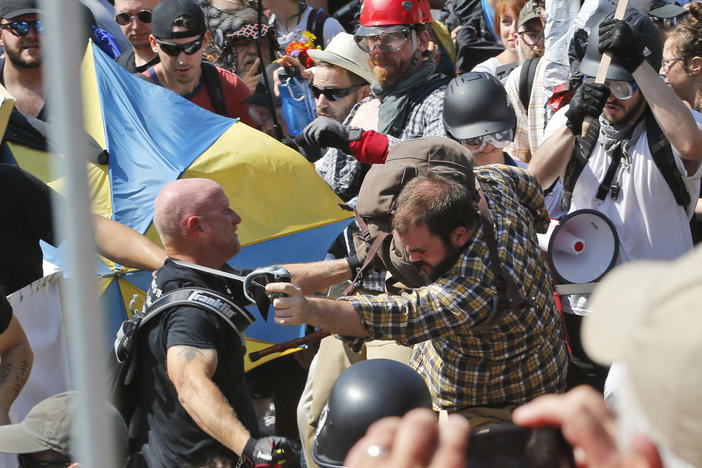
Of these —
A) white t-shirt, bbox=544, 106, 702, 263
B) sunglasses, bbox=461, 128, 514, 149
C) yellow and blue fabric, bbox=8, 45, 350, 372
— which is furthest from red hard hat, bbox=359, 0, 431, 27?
white t-shirt, bbox=544, 106, 702, 263

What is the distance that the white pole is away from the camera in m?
1.29

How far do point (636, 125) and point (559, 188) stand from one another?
2.07 ft

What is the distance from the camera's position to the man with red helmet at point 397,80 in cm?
531

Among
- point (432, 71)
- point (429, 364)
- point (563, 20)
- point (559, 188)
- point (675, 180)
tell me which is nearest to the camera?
point (429, 364)

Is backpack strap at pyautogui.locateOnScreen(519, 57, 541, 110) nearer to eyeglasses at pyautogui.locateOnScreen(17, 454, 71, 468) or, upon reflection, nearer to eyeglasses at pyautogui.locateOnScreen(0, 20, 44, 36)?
eyeglasses at pyautogui.locateOnScreen(0, 20, 44, 36)

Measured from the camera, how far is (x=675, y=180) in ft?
14.7

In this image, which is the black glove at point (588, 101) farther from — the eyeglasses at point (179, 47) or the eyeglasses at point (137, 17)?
the eyeglasses at point (137, 17)

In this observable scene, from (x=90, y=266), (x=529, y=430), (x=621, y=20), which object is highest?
(x=90, y=266)

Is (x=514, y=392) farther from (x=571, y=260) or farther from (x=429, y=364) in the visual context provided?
(x=571, y=260)

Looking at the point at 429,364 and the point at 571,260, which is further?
the point at 571,260

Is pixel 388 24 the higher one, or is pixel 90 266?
pixel 90 266

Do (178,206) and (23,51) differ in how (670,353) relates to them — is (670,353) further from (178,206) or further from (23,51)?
(23,51)

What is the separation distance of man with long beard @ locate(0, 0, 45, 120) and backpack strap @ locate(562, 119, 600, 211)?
2.97 m

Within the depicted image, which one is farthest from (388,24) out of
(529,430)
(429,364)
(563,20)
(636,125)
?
(529,430)
